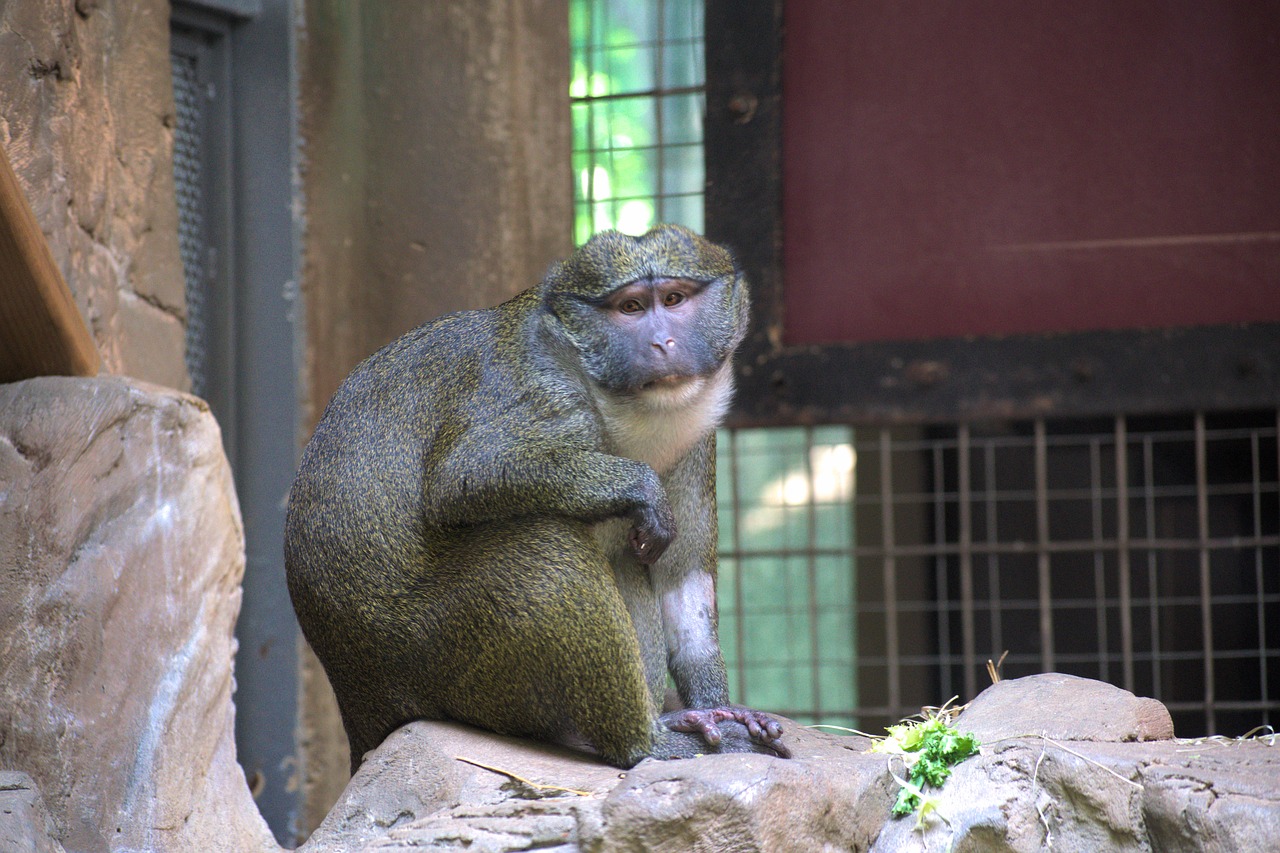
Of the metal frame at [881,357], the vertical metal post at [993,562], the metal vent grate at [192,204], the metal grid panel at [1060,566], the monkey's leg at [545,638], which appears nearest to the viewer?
the monkey's leg at [545,638]

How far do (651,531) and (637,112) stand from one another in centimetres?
279

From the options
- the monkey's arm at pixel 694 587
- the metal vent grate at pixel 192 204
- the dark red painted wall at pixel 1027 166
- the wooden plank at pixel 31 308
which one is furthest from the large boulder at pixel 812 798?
the metal vent grate at pixel 192 204

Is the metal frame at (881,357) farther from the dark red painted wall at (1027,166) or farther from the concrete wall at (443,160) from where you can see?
the concrete wall at (443,160)

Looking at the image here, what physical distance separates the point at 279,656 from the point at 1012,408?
9.68 ft

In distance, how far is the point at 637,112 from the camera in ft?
19.2

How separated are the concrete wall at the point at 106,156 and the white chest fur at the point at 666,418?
5.96ft

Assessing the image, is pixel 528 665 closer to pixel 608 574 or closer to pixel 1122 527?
pixel 608 574

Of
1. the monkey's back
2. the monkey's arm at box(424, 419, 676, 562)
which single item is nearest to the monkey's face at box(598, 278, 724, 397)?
the monkey's arm at box(424, 419, 676, 562)

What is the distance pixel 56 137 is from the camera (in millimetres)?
4277

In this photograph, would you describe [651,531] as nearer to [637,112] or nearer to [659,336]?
[659,336]

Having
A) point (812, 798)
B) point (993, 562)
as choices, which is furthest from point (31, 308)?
point (993, 562)

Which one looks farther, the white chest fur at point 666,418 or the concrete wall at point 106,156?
the concrete wall at point 106,156

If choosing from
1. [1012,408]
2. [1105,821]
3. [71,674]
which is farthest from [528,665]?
[1012,408]

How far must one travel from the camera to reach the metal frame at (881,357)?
519 centimetres
